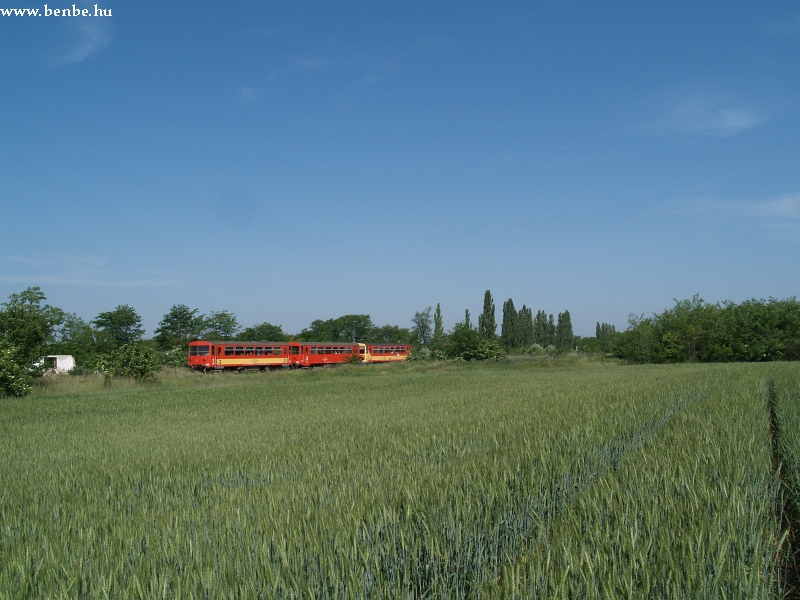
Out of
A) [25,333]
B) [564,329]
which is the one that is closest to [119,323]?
[25,333]

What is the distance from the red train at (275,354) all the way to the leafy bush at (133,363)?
7155mm

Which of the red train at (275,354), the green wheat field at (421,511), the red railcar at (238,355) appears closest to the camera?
the green wheat field at (421,511)

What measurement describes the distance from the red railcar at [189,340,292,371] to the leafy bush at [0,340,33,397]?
49.5 ft

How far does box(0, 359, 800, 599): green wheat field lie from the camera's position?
2904 millimetres

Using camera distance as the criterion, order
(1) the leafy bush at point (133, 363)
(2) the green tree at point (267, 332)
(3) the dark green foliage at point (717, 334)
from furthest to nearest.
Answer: (2) the green tree at point (267, 332) → (3) the dark green foliage at point (717, 334) → (1) the leafy bush at point (133, 363)

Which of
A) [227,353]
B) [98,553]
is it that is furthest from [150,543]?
[227,353]

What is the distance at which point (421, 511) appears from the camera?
13.0 ft

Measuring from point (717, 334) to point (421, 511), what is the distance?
59.1m

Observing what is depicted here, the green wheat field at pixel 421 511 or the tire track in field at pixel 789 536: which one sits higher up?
the green wheat field at pixel 421 511

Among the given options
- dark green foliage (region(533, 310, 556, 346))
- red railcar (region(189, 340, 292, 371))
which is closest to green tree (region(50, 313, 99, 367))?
red railcar (region(189, 340, 292, 371))

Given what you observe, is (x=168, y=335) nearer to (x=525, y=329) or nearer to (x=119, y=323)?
(x=119, y=323)

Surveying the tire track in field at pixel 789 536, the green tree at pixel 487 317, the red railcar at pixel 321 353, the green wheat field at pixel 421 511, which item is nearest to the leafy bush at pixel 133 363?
the red railcar at pixel 321 353

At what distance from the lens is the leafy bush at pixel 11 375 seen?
70.3ft

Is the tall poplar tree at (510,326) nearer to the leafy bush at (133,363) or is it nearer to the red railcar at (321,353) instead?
the red railcar at (321,353)
